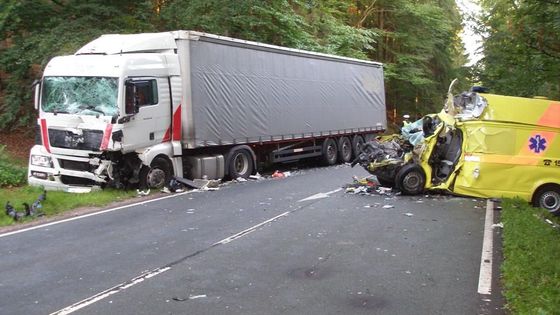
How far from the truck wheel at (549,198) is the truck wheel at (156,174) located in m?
8.20

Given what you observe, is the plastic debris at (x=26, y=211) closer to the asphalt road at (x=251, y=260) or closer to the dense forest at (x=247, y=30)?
the asphalt road at (x=251, y=260)

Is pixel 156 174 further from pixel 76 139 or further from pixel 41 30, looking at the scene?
pixel 41 30

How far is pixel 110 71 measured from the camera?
1209 cm

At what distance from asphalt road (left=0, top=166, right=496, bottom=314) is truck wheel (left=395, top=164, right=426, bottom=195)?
46.4 inches

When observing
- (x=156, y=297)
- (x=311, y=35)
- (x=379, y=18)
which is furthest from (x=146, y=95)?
(x=379, y=18)

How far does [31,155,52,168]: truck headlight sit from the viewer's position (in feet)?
40.6

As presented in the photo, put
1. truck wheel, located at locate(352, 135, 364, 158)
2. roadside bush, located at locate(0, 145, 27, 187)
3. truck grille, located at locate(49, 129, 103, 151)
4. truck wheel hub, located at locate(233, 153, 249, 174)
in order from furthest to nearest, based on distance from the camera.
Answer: truck wheel, located at locate(352, 135, 364, 158) → truck wheel hub, located at locate(233, 153, 249, 174) → roadside bush, located at locate(0, 145, 27, 187) → truck grille, located at locate(49, 129, 103, 151)

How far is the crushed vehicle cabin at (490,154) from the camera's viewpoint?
37.8 ft

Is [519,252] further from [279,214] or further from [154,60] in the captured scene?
[154,60]

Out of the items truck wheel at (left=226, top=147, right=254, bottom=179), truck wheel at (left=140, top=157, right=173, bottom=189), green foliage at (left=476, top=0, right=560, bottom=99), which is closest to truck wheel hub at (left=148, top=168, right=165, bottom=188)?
truck wheel at (left=140, top=157, right=173, bottom=189)

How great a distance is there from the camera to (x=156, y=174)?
12930mm

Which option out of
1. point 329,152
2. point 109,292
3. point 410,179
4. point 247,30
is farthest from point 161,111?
point 329,152

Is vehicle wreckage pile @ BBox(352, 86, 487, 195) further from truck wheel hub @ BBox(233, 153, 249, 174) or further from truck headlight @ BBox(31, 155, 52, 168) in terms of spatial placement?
truck headlight @ BBox(31, 155, 52, 168)

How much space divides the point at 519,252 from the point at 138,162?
333 inches
